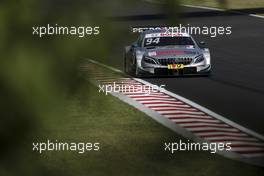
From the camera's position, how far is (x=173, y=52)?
848 inches

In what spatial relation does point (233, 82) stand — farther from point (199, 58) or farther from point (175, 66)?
point (175, 66)

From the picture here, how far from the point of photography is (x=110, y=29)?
1.62m

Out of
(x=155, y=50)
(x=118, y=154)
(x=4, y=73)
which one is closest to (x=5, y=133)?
(x=4, y=73)

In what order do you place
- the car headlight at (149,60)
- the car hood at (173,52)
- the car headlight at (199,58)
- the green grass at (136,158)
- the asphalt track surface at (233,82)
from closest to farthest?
the green grass at (136,158) < the asphalt track surface at (233,82) < the car hood at (173,52) < the car headlight at (199,58) < the car headlight at (149,60)

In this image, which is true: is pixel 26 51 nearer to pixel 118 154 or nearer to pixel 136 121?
pixel 118 154

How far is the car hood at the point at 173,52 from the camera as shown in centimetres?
2148

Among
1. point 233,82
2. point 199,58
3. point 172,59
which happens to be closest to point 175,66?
point 172,59

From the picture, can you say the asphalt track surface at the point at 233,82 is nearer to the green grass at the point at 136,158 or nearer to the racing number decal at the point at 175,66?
the racing number decal at the point at 175,66

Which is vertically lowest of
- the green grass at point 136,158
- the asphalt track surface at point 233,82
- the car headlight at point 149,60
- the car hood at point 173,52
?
the asphalt track surface at point 233,82

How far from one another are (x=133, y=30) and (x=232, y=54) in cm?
2757

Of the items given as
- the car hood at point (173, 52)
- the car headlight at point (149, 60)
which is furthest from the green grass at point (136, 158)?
the car headlight at point (149, 60)

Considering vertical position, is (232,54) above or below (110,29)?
below

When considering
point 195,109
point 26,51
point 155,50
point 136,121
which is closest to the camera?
point 26,51

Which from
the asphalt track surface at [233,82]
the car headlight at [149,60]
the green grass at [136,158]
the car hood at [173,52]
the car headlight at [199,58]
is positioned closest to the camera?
the green grass at [136,158]
